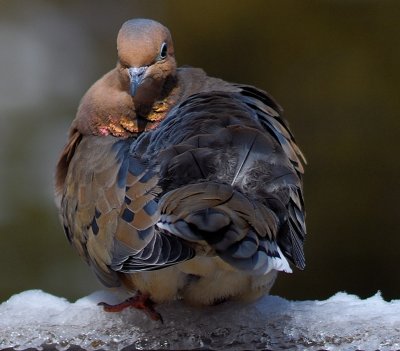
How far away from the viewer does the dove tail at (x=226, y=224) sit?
137 inches

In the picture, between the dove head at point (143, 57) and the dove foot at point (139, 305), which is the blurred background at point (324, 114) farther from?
the dove foot at point (139, 305)

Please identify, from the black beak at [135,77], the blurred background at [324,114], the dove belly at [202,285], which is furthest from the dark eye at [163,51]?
the blurred background at [324,114]

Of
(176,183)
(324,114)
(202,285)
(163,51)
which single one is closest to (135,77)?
(163,51)

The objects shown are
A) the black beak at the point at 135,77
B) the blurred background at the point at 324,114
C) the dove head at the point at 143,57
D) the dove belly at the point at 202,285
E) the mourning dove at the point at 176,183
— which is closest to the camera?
the mourning dove at the point at 176,183

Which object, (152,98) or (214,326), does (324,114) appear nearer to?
(152,98)

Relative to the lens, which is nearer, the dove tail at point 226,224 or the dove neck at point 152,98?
the dove tail at point 226,224

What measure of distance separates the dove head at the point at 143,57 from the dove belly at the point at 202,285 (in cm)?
86

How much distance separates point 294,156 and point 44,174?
366 centimetres

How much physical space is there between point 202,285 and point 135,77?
1016 millimetres

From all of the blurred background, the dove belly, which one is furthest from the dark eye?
the blurred background

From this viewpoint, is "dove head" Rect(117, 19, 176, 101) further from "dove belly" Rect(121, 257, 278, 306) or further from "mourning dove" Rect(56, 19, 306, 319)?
"dove belly" Rect(121, 257, 278, 306)

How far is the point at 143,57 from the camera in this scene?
475 centimetres

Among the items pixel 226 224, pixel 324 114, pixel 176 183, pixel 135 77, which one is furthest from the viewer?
pixel 324 114

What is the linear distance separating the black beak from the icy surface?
0.91m
